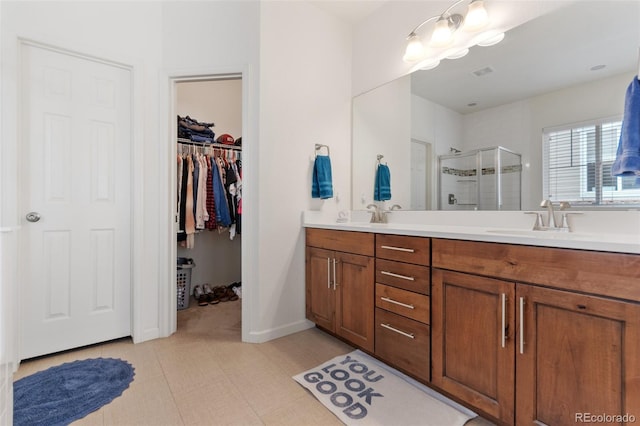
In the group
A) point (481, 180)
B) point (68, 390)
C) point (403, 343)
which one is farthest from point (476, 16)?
point (68, 390)

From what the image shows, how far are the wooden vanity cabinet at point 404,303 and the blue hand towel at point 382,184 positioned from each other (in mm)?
790

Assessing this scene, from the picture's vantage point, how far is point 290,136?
228cm

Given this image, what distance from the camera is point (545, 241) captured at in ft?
3.48

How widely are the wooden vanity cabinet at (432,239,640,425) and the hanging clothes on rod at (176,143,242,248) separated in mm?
2219

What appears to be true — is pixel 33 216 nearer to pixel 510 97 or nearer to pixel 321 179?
pixel 321 179

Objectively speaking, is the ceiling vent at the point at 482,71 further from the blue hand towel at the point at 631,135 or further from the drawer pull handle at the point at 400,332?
the drawer pull handle at the point at 400,332

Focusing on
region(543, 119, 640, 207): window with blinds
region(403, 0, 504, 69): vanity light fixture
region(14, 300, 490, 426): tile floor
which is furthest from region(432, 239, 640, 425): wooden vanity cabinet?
region(403, 0, 504, 69): vanity light fixture

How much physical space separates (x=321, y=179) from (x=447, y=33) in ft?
4.28

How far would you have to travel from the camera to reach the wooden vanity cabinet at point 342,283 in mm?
1775

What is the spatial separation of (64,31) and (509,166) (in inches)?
115

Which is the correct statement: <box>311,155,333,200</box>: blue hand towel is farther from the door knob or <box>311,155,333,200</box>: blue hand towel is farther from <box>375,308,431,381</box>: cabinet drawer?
the door knob

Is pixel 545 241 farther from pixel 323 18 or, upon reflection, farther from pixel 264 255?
pixel 323 18

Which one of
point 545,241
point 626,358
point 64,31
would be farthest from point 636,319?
point 64,31
